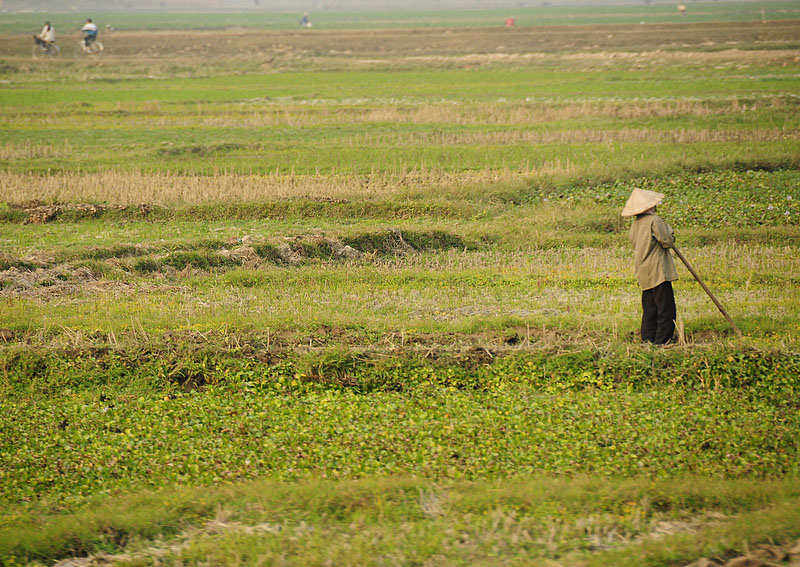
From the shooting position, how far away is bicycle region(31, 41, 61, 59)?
59594 millimetres

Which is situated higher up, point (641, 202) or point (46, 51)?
point (46, 51)

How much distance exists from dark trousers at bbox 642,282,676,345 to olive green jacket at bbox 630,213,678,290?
0.14 metres

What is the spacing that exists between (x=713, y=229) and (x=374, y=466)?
11172 mm

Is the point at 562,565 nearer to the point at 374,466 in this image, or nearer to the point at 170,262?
the point at 374,466

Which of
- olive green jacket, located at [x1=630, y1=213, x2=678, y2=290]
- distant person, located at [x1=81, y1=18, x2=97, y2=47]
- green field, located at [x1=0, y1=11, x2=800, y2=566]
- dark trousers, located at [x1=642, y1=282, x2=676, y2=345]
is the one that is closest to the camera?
green field, located at [x1=0, y1=11, x2=800, y2=566]

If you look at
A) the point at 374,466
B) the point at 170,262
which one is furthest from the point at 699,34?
the point at 374,466

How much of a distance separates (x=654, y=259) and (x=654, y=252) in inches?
3.3

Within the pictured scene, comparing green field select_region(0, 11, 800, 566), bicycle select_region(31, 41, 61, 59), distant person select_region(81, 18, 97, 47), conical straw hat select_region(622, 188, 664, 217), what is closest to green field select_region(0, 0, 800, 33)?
bicycle select_region(31, 41, 61, 59)

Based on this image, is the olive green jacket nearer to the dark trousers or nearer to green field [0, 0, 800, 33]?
the dark trousers

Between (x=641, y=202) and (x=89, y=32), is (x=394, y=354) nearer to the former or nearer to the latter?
(x=641, y=202)

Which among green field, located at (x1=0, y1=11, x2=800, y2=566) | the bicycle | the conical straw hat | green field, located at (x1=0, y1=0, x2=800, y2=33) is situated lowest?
green field, located at (x1=0, y1=11, x2=800, y2=566)

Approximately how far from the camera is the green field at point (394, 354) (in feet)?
21.2

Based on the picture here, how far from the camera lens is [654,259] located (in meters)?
9.62

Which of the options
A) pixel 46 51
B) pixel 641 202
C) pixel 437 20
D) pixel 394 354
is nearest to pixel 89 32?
pixel 46 51
